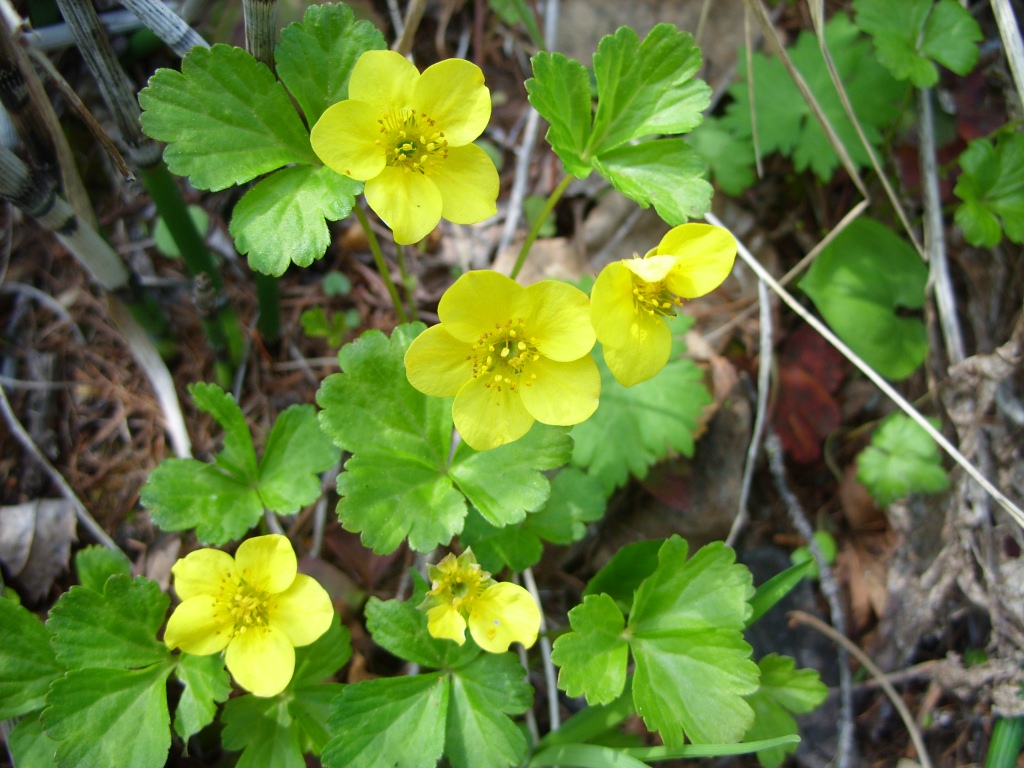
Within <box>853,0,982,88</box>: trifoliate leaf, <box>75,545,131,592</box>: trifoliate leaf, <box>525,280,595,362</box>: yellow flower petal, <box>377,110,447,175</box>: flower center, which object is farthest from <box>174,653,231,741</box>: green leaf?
<box>853,0,982,88</box>: trifoliate leaf

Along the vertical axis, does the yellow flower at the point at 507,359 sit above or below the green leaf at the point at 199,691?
above

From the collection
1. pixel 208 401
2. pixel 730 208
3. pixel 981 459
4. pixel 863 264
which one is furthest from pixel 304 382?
pixel 981 459

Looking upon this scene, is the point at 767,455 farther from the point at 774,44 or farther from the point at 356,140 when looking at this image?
the point at 356,140

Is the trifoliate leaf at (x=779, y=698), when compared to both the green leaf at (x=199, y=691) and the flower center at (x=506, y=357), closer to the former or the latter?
the flower center at (x=506, y=357)

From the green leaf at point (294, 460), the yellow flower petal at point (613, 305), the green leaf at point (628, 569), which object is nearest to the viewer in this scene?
the yellow flower petal at point (613, 305)

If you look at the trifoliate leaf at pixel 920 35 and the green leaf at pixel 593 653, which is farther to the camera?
the trifoliate leaf at pixel 920 35

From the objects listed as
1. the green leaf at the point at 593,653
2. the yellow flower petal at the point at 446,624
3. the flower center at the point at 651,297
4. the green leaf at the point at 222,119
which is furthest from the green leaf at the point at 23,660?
the flower center at the point at 651,297

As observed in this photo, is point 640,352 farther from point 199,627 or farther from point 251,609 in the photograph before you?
point 199,627
